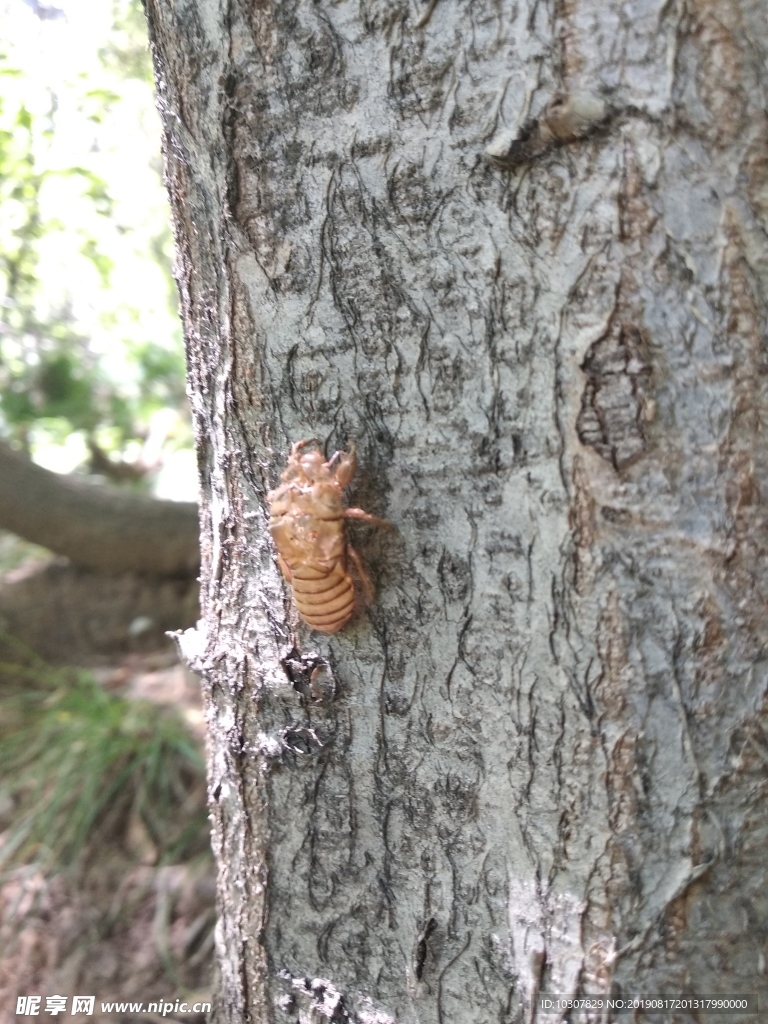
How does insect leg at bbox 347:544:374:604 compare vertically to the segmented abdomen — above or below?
above

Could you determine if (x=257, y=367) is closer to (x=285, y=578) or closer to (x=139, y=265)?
(x=285, y=578)

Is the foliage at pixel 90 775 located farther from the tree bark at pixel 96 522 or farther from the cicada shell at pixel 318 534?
the cicada shell at pixel 318 534

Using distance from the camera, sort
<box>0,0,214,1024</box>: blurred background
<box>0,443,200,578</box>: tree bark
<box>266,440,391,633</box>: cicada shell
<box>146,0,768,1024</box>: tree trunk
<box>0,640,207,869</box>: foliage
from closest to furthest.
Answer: <box>146,0,768,1024</box>: tree trunk < <box>266,440,391,633</box>: cicada shell < <box>0,0,214,1024</box>: blurred background < <box>0,640,207,869</box>: foliage < <box>0,443,200,578</box>: tree bark

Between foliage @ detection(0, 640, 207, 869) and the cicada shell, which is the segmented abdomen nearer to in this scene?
the cicada shell

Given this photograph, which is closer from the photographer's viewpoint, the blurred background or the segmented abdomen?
the segmented abdomen

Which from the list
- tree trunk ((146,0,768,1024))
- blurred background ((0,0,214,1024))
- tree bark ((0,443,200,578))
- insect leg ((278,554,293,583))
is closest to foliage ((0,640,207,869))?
blurred background ((0,0,214,1024))

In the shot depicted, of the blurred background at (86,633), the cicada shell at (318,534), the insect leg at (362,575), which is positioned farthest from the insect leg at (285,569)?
the blurred background at (86,633)

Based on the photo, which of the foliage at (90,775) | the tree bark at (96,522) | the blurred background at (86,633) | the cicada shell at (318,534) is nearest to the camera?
the cicada shell at (318,534)
